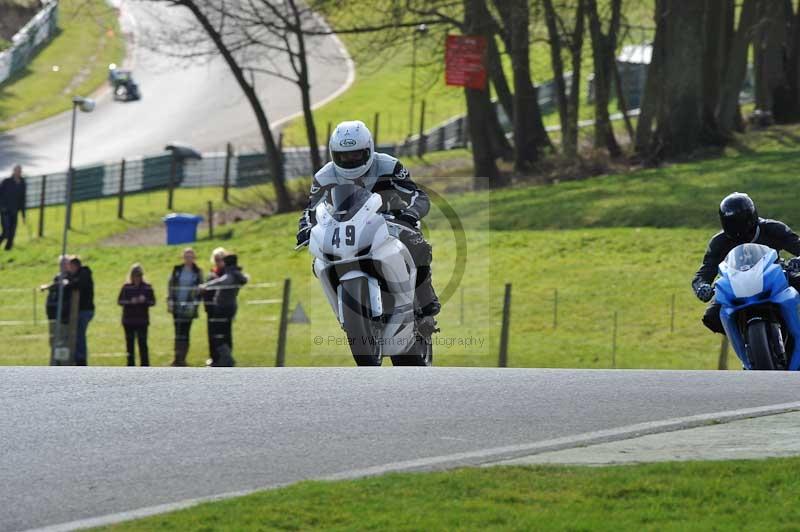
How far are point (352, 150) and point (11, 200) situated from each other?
2338 cm

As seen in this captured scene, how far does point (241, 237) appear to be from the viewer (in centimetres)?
3612

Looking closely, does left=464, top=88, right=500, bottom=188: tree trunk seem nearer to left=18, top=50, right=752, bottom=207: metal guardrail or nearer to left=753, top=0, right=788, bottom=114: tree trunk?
left=753, top=0, right=788, bottom=114: tree trunk

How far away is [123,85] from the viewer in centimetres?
6334

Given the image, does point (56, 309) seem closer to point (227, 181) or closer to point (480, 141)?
point (480, 141)

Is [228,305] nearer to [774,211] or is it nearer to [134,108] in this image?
[774,211]

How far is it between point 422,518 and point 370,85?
6161 cm

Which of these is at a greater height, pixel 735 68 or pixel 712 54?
pixel 712 54

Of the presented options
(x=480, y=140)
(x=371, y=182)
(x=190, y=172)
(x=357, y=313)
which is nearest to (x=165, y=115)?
(x=190, y=172)

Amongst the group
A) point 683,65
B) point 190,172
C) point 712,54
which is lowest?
point 190,172

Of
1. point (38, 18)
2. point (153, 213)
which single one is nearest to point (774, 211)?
point (153, 213)

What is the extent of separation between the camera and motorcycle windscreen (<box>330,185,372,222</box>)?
1195 cm

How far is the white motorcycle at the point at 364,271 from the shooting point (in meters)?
11.8

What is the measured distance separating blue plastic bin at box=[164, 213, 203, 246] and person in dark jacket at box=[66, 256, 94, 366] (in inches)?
567

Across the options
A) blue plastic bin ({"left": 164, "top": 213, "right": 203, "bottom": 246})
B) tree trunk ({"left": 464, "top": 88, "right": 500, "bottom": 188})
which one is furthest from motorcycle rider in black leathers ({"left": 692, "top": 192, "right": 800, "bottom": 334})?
tree trunk ({"left": 464, "top": 88, "right": 500, "bottom": 188})
